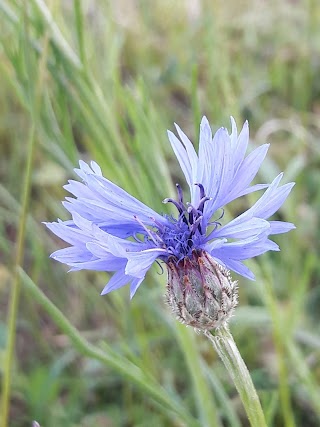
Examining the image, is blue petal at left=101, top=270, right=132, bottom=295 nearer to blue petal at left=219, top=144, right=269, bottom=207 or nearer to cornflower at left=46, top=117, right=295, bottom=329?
cornflower at left=46, top=117, right=295, bottom=329

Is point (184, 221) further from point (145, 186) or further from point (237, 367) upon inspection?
point (145, 186)

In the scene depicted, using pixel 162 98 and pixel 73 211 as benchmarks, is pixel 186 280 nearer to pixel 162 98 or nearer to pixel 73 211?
pixel 73 211

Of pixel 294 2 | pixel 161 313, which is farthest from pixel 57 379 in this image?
pixel 294 2

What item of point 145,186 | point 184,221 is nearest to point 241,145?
point 184,221

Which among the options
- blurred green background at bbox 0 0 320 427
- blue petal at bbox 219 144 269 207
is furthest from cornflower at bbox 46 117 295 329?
blurred green background at bbox 0 0 320 427

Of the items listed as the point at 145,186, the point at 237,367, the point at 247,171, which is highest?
the point at 145,186
